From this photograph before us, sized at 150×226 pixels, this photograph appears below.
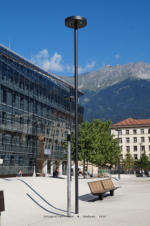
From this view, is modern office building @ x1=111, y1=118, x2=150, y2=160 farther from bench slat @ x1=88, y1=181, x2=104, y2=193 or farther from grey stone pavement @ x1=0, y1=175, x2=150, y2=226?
grey stone pavement @ x1=0, y1=175, x2=150, y2=226

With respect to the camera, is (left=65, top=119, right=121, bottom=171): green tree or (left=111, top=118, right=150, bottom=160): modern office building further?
→ (left=111, top=118, right=150, bottom=160): modern office building

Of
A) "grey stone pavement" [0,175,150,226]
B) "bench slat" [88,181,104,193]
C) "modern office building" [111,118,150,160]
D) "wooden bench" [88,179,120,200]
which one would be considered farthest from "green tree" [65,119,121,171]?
"modern office building" [111,118,150,160]

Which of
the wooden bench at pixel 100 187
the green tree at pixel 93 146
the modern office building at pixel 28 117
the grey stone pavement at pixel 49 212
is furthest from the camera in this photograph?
the green tree at pixel 93 146

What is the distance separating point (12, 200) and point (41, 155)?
39.5 meters

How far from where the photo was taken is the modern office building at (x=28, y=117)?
4181 centimetres

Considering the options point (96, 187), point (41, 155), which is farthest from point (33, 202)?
point (41, 155)

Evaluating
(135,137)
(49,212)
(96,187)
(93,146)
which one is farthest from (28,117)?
(135,137)

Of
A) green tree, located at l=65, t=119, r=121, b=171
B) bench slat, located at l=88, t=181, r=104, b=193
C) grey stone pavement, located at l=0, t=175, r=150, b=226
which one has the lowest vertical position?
grey stone pavement, located at l=0, t=175, r=150, b=226

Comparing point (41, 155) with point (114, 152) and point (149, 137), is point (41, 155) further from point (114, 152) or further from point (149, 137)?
point (149, 137)

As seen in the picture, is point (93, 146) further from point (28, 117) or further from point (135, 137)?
point (135, 137)

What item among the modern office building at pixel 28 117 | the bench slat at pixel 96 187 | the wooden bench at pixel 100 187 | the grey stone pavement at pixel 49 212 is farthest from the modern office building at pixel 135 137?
the grey stone pavement at pixel 49 212

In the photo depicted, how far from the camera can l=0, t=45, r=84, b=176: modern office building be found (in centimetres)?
4181

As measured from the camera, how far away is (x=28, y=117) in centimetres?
4747

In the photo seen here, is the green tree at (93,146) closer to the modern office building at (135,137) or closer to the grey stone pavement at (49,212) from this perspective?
the grey stone pavement at (49,212)
